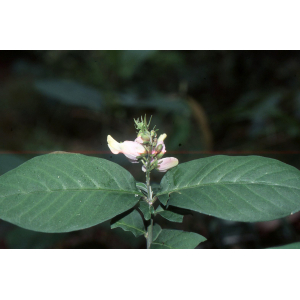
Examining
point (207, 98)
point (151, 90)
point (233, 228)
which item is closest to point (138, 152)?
point (233, 228)

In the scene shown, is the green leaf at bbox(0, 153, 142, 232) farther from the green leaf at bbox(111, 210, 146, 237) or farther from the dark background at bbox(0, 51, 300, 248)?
the dark background at bbox(0, 51, 300, 248)

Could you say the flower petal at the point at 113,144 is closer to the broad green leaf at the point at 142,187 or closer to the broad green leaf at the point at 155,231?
the broad green leaf at the point at 142,187

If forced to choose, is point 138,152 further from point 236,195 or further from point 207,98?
point 207,98

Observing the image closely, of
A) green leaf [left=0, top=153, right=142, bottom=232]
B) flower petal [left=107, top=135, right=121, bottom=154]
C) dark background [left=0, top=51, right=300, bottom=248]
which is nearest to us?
green leaf [left=0, top=153, right=142, bottom=232]

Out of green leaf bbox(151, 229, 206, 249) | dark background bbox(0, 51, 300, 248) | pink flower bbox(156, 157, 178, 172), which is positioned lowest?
green leaf bbox(151, 229, 206, 249)

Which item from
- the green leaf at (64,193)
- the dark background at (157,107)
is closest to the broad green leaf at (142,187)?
the green leaf at (64,193)

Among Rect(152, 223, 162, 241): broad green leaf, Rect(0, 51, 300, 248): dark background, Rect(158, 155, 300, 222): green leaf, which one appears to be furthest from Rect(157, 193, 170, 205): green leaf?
Rect(0, 51, 300, 248): dark background
